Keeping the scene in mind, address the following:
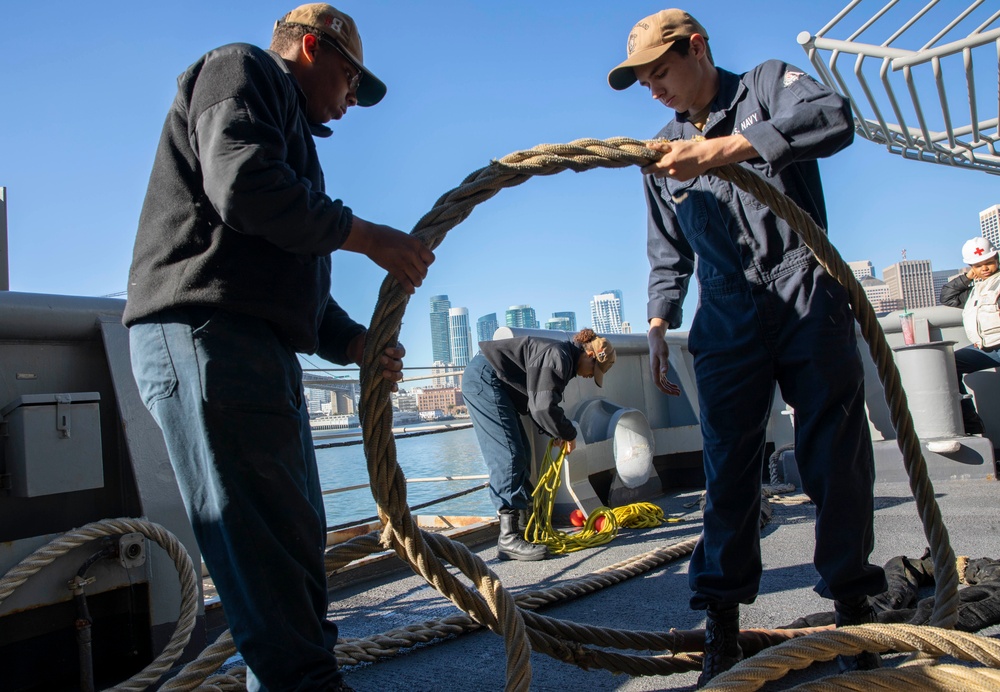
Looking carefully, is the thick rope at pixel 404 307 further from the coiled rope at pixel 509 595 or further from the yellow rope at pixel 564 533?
the yellow rope at pixel 564 533

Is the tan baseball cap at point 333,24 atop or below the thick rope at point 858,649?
atop

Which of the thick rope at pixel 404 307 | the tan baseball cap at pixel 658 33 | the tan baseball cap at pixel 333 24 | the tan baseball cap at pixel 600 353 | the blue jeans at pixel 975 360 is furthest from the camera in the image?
the blue jeans at pixel 975 360

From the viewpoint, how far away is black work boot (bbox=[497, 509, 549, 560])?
11.9ft

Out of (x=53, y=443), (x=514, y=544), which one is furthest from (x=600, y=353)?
(x=53, y=443)

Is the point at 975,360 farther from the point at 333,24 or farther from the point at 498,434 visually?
the point at 333,24

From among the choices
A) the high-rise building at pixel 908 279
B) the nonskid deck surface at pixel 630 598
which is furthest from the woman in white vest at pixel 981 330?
the high-rise building at pixel 908 279

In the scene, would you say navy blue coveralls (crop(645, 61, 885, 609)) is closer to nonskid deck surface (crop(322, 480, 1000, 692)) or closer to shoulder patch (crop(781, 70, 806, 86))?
shoulder patch (crop(781, 70, 806, 86))

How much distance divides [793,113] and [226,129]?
114 cm

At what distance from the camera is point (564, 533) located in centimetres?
412

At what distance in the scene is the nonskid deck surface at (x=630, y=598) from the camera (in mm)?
1911

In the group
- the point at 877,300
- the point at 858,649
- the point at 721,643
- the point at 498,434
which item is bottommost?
the point at 721,643

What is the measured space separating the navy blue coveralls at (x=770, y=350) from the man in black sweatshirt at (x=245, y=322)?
834mm

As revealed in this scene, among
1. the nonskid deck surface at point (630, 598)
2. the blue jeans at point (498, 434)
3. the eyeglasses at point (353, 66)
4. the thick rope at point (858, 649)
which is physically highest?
the eyeglasses at point (353, 66)

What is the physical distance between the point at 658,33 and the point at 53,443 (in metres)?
2.03
